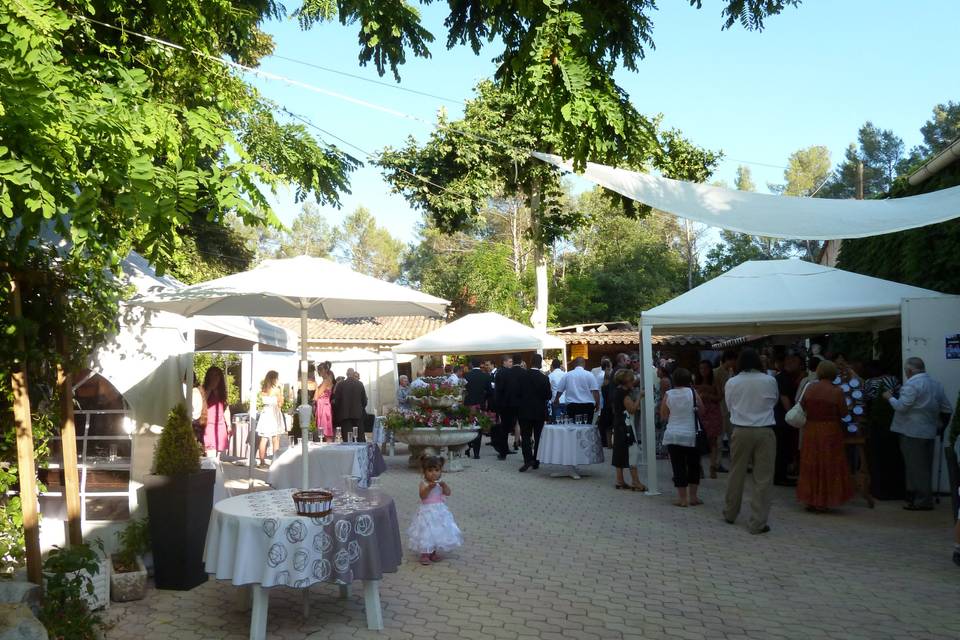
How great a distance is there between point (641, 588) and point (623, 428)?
511 cm

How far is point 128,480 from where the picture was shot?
6.95m

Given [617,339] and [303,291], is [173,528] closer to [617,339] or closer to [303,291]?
[303,291]

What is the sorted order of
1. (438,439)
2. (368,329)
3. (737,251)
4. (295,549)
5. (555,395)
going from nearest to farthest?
(295,549), (438,439), (555,395), (368,329), (737,251)

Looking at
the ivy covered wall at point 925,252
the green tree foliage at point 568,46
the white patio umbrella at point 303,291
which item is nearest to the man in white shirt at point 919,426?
the ivy covered wall at point 925,252

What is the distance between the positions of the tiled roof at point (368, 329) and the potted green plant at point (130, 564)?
2660cm

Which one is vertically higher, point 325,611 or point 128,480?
point 128,480

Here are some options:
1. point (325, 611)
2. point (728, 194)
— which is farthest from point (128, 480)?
point (728, 194)

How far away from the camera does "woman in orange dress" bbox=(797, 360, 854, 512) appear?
907 centimetres

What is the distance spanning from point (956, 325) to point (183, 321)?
8.35m

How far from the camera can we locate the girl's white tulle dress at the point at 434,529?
23.2ft

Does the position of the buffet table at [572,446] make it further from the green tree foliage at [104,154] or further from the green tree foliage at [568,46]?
the green tree foliage at [568,46]

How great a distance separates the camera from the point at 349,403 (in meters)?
14.6

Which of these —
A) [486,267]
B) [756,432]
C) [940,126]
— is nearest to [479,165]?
[486,267]

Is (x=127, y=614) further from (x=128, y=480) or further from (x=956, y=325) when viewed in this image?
(x=956, y=325)
